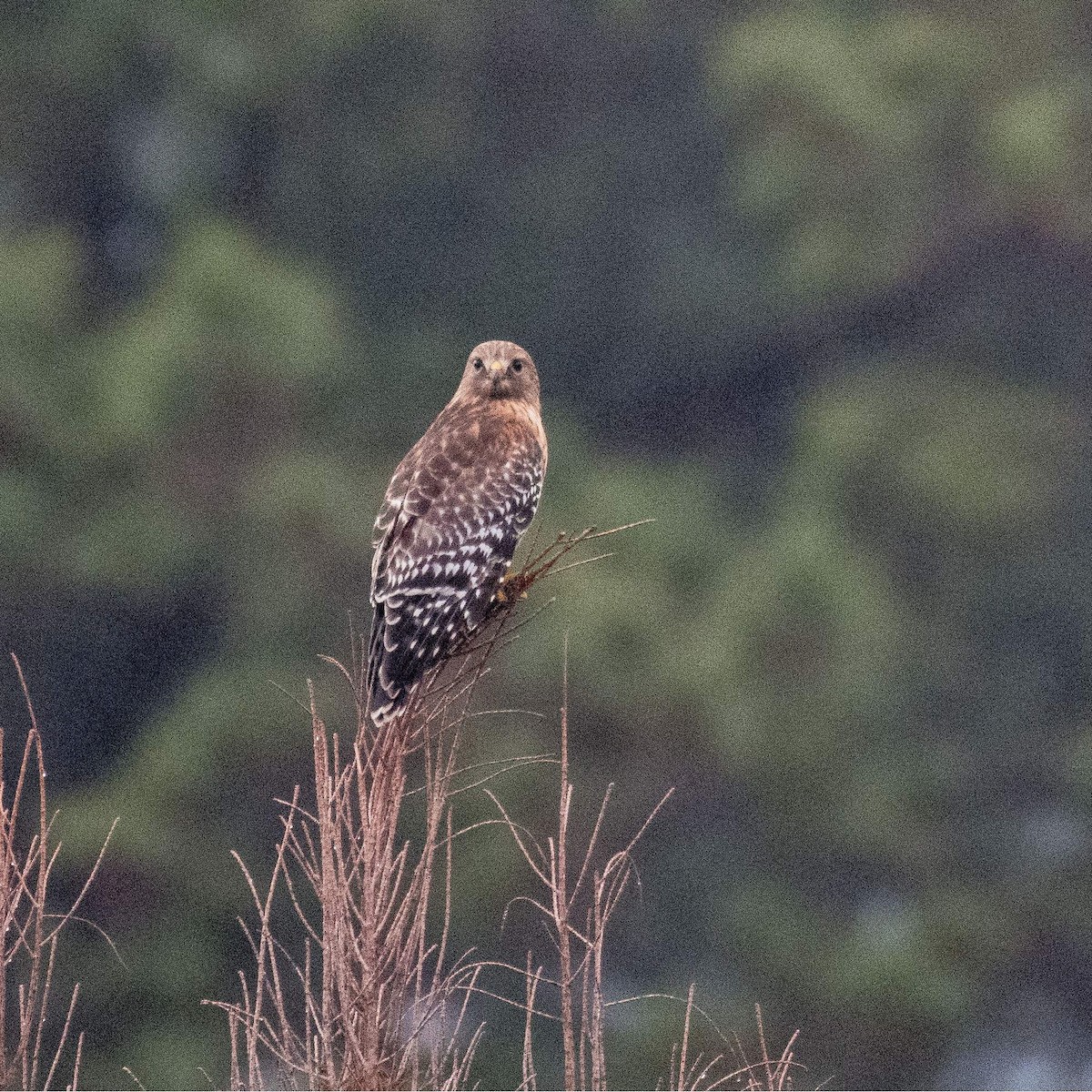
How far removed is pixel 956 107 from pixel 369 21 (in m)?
3.38

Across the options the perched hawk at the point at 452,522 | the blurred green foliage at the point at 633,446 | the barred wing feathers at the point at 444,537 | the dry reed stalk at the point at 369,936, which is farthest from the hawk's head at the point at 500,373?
the blurred green foliage at the point at 633,446

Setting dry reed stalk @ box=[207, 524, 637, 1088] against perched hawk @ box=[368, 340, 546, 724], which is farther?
perched hawk @ box=[368, 340, 546, 724]

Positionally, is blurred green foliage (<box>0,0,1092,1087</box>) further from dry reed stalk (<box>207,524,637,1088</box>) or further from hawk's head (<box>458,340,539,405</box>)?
dry reed stalk (<box>207,524,637,1088</box>)

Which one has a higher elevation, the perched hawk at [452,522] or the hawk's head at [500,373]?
the hawk's head at [500,373]

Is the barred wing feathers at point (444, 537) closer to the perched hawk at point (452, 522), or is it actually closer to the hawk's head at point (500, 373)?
the perched hawk at point (452, 522)

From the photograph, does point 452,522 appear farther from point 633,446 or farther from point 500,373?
point 633,446

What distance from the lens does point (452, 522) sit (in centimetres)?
421

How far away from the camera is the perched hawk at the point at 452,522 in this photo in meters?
3.93

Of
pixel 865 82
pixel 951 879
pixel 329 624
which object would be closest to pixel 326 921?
pixel 329 624

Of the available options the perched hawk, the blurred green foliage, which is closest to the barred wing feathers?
the perched hawk

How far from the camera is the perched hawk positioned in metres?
3.93

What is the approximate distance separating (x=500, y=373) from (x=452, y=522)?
61cm

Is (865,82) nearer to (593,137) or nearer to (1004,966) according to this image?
(593,137)

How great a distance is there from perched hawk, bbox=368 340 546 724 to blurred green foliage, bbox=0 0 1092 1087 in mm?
4934
